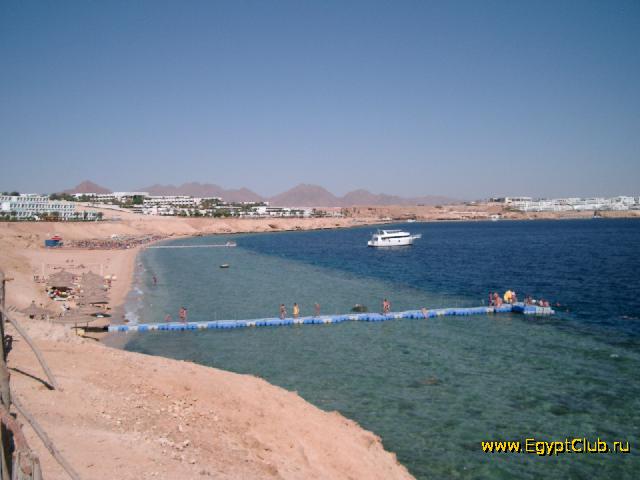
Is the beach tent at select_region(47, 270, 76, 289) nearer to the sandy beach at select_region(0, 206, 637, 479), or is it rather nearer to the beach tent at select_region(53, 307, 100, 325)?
the beach tent at select_region(53, 307, 100, 325)

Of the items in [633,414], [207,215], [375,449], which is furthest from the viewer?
[207,215]

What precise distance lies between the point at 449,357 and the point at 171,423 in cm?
1607

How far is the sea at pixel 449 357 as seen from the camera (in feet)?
49.8

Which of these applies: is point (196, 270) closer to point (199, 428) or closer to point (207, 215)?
point (199, 428)

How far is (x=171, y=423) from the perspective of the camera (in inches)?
463

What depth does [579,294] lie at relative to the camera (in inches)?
1695

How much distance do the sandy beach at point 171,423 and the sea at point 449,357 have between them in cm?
255

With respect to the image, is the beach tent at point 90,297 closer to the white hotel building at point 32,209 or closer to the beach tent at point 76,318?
the beach tent at point 76,318

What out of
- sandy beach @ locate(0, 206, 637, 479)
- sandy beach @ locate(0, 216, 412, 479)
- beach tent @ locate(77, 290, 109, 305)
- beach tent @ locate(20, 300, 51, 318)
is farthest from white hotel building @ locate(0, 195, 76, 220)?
sandy beach @ locate(0, 216, 412, 479)

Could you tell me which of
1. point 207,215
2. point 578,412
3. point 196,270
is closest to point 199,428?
point 578,412

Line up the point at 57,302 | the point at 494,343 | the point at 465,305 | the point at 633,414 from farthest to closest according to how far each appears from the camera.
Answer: the point at 465,305 → the point at 57,302 → the point at 494,343 → the point at 633,414

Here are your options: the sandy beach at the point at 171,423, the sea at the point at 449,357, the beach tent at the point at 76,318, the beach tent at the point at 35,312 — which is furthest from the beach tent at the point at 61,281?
the sandy beach at the point at 171,423

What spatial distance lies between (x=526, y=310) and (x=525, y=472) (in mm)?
23236

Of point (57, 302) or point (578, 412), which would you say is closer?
point (578, 412)
